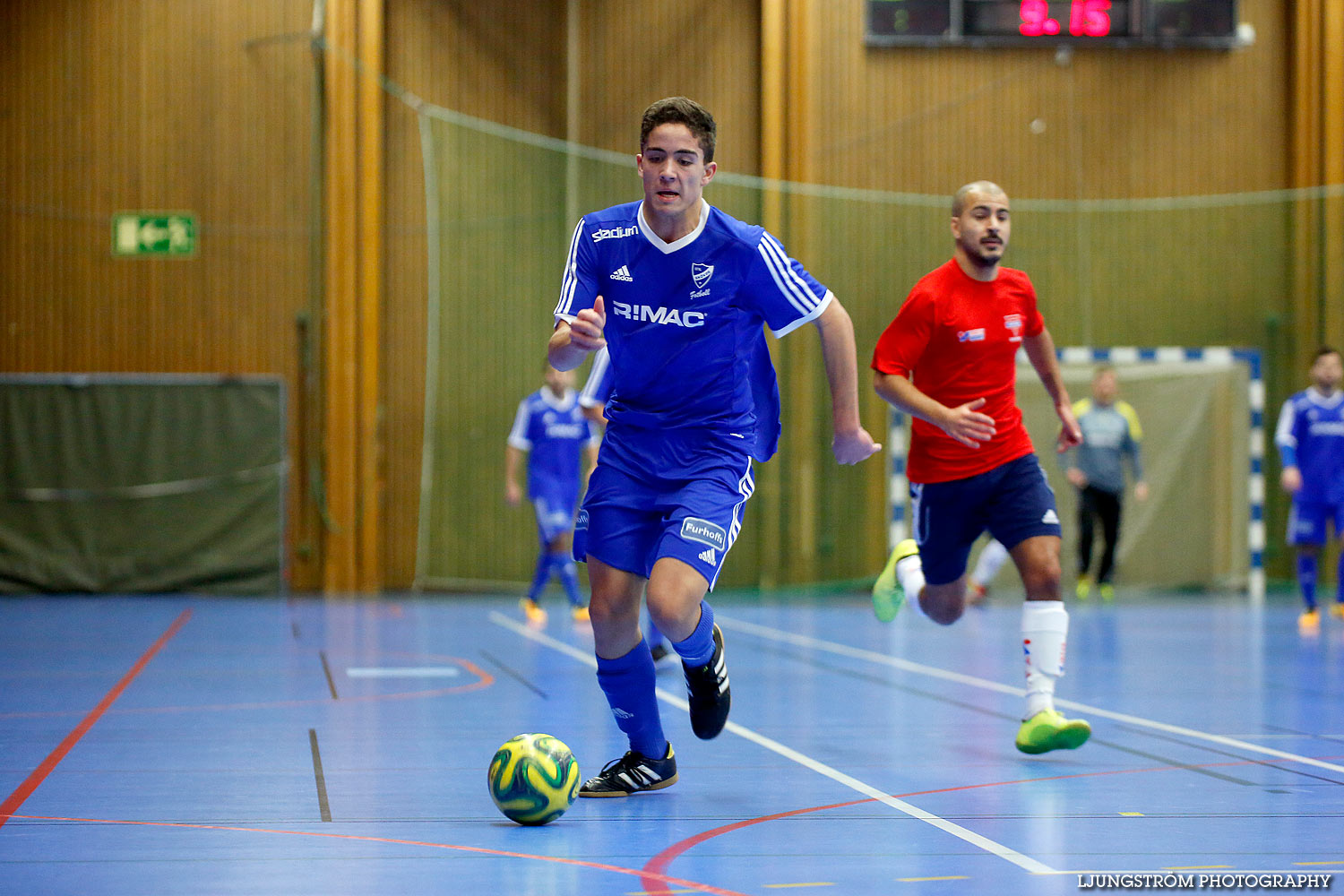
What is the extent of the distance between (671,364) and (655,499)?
15.8 inches

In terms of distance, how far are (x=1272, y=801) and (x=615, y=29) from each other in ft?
42.9

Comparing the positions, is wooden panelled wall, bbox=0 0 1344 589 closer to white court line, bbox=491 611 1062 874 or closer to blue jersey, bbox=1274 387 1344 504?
blue jersey, bbox=1274 387 1344 504

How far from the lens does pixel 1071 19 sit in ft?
50.8

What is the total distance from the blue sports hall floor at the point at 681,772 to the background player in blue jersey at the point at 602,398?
1.10ft

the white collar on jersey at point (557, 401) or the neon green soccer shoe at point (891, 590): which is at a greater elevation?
the white collar on jersey at point (557, 401)

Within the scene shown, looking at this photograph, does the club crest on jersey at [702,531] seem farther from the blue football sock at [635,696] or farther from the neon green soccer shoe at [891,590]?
the neon green soccer shoe at [891,590]

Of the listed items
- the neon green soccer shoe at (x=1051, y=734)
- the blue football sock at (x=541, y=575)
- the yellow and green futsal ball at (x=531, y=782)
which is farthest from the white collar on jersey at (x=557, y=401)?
the yellow and green futsal ball at (x=531, y=782)

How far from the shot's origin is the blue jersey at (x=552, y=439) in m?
11.4

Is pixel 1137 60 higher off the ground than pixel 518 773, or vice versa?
pixel 1137 60

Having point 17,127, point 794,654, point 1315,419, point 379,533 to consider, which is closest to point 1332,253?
point 1315,419

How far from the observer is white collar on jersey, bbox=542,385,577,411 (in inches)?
459

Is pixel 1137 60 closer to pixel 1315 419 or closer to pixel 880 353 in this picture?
pixel 1315 419

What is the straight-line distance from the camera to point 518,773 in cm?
389

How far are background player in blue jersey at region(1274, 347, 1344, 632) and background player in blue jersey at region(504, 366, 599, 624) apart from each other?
5.38m
